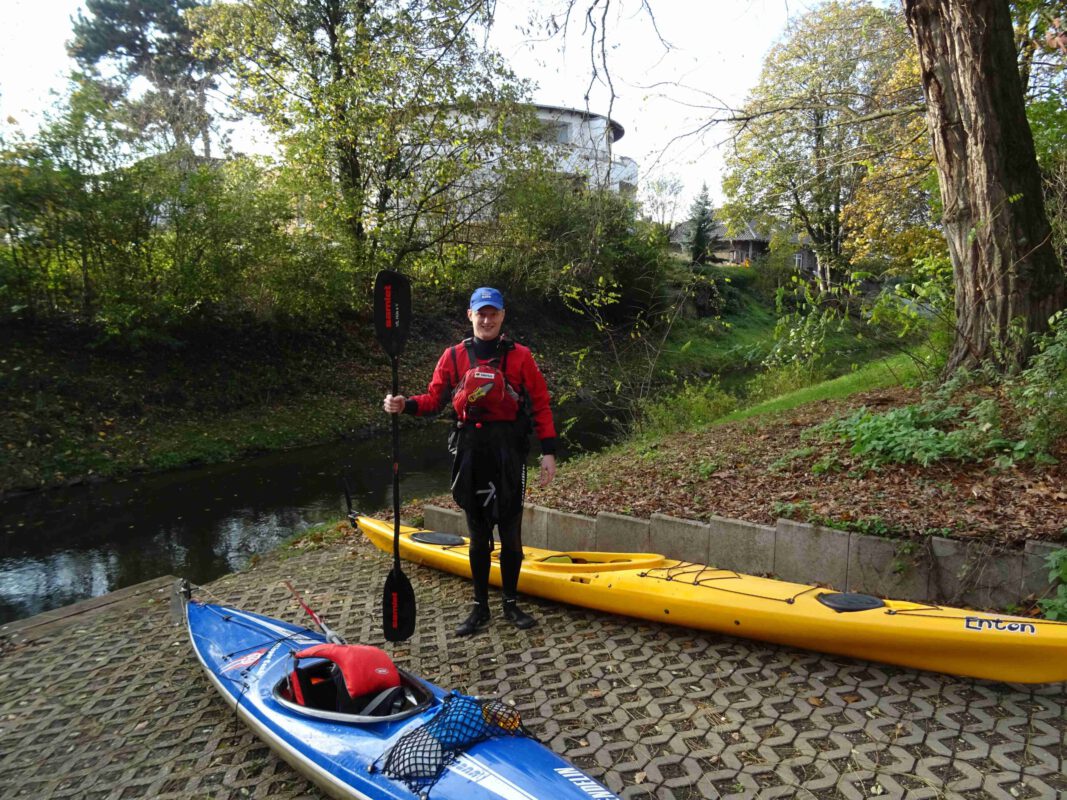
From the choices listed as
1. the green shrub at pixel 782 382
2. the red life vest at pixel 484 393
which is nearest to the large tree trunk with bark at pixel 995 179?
the red life vest at pixel 484 393

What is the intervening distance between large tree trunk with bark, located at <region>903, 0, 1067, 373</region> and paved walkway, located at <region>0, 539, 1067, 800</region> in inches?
121

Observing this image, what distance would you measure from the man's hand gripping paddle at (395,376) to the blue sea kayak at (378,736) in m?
0.48

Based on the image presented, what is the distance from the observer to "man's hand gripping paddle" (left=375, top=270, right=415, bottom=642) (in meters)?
3.43

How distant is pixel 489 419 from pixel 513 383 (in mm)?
252

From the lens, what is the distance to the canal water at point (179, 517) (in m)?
6.48

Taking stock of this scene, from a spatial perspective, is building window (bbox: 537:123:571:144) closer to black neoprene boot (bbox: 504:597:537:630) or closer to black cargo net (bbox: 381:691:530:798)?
black neoprene boot (bbox: 504:597:537:630)

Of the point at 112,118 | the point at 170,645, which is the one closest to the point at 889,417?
the point at 170,645

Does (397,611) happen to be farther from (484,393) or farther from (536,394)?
(536,394)

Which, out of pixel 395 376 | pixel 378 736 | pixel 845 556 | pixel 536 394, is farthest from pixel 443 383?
pixel 845 556

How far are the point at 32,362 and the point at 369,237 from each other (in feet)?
20.8

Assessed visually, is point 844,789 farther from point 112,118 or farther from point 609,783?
point 112,118

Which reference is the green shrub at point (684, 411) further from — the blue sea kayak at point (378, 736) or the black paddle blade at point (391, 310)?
the blue sea kayak at point (378, 736)

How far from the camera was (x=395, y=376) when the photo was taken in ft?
12.0

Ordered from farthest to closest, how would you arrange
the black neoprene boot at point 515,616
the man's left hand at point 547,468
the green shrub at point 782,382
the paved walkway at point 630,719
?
the green shrub at point 782,382, the black neoprene boot at point 515,616, the man's left hand at point 547,468, the paved walkway at point 630,719
